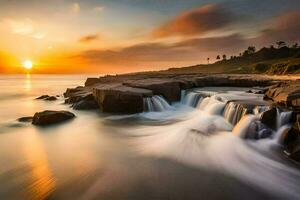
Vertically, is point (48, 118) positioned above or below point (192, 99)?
below

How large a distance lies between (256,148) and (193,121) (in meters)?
5.52

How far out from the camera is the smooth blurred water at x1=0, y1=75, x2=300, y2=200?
23.4ft

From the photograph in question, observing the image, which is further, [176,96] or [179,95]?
[179,95]

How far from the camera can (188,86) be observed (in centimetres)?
2436

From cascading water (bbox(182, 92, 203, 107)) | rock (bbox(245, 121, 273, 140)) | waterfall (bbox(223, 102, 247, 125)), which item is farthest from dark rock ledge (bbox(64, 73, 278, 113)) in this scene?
rock (bbox(245, 121, 273, 140))

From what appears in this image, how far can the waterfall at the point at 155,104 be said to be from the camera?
61.1 ft

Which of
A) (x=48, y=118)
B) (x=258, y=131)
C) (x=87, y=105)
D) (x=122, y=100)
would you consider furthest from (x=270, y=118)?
(x=87, y=105)

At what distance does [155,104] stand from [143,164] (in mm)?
10003

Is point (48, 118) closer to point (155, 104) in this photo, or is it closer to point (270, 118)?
point (155, 104)

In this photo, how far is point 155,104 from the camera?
19.0 m

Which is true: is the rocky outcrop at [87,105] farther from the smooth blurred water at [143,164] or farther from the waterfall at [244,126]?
the waterfall at [244,126]

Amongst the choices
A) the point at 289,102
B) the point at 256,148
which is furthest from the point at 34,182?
the point at 289,102

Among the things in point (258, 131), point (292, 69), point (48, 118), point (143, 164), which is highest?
point (292, 69)

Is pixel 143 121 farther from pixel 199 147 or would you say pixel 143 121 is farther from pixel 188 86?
pixel 188 86
